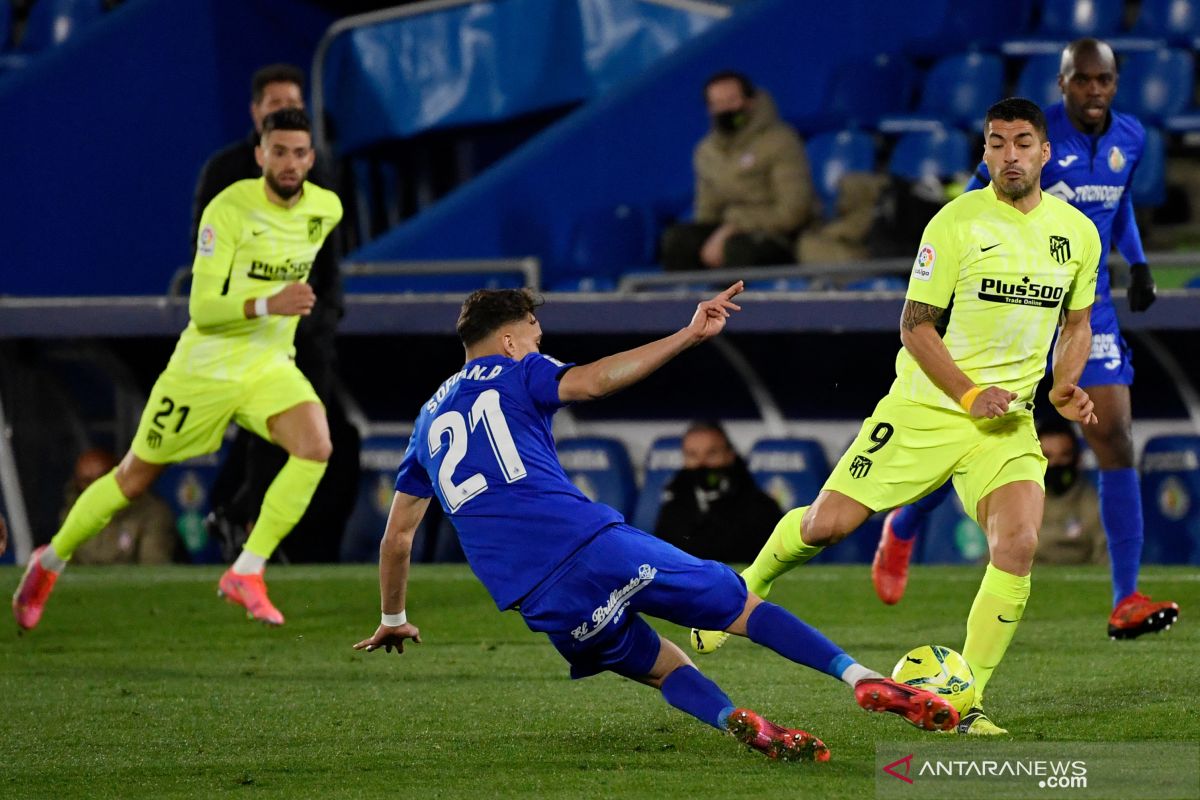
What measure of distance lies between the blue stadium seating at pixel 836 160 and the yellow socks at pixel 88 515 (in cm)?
494

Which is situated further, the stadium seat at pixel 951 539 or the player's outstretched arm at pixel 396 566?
the stadium seat at pixel 951 539

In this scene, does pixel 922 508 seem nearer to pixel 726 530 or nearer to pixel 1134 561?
pixel 1134 561

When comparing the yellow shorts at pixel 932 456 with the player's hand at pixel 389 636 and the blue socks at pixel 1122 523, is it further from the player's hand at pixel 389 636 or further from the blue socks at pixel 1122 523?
the blue socks at pixel 1122 523

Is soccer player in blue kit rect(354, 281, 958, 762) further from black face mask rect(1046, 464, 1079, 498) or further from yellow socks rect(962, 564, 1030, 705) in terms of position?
black face mask rect(1046, 464, 1079, 498)

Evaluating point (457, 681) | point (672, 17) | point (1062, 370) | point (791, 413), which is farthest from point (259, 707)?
point (672, 17)

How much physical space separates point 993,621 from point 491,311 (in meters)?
1.49

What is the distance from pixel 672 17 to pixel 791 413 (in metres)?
3.38

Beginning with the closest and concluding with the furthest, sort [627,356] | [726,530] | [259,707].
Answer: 1. [627,356]
2. [259,707]
3. [726,530]

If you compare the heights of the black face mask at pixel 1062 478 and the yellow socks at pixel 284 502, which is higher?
the yellow socks at pixel 284 502

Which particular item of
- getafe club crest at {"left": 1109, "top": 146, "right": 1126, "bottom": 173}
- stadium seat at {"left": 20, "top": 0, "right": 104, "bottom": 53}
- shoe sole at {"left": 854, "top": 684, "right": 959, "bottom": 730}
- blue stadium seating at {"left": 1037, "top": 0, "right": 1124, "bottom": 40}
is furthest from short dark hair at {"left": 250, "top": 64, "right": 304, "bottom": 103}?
stadium seat at {"left": 20, "top": 0, "right": 104, "bottom": 53}

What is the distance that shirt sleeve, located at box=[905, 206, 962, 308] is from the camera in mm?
5453

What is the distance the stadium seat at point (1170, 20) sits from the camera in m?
11.8

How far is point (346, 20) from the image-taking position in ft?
44.5

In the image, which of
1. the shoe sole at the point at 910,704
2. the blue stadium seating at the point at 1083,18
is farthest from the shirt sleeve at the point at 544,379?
the blue stadium seating at the point at 1083,18
